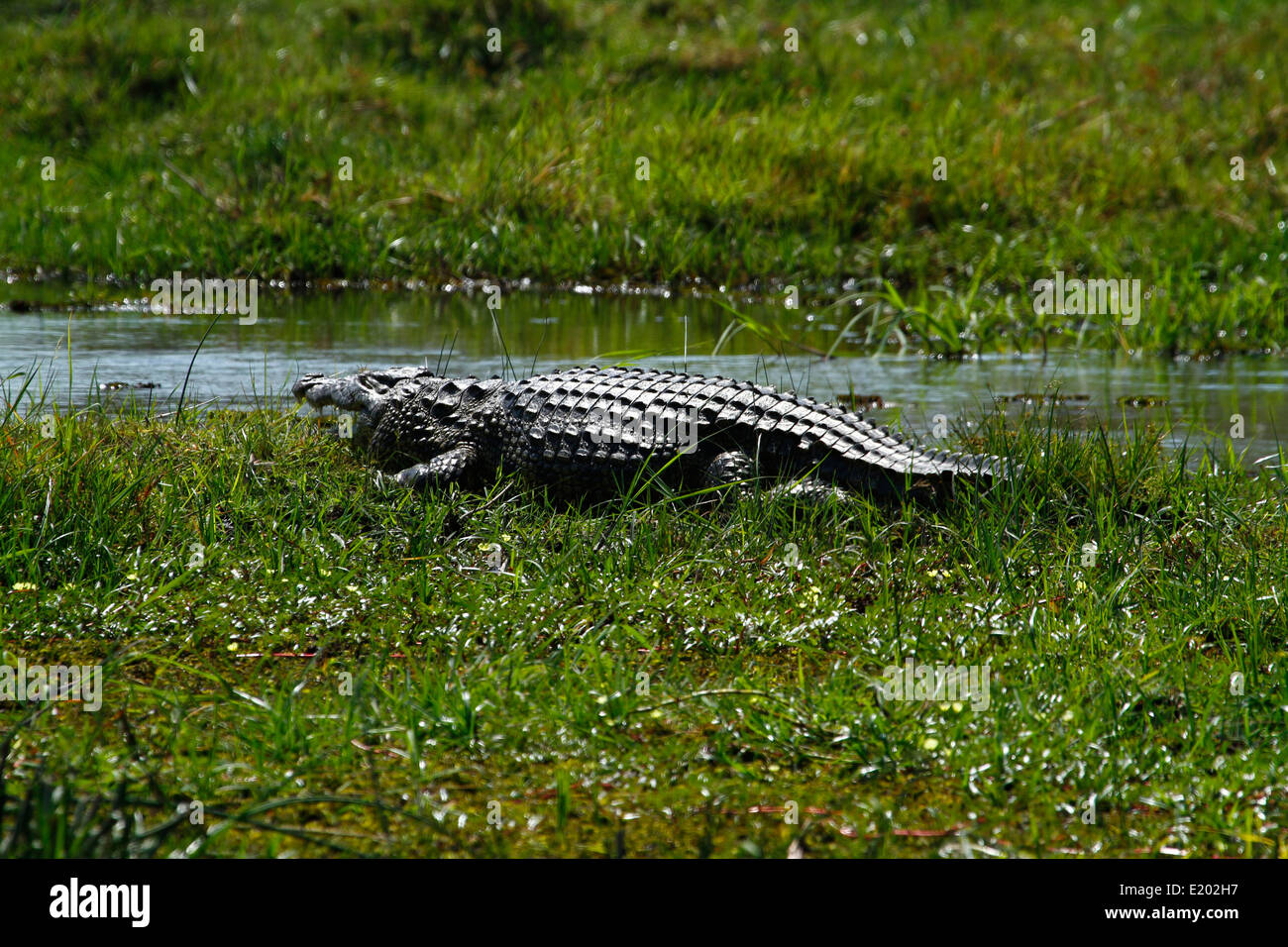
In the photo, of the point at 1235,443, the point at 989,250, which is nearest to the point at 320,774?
the point at 1235,443

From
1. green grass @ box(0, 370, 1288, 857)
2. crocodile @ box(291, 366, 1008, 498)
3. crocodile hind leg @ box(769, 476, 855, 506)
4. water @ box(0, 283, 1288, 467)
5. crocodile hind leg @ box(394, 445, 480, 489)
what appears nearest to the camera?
green grass @ box(0, 370, 1288, 857)

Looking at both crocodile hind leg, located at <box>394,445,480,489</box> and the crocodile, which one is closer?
the crocodile

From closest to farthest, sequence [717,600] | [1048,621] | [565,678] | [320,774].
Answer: [320,774]
[565,678]
[1048,621]
[717,600]

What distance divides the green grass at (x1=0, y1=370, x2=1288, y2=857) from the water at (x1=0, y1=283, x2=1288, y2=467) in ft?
2.98

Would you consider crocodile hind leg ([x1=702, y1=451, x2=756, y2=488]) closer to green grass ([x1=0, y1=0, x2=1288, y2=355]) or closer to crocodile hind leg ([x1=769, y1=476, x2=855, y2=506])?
crocodile hind leg ([x1=769, y1=476, x2=855, y2=506])

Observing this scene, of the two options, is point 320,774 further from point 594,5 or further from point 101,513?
point 594,5

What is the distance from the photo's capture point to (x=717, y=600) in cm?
365

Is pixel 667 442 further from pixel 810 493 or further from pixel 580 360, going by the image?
pixel 580 360

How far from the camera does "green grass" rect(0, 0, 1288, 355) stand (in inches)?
340

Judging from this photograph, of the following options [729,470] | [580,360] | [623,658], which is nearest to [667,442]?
[729,470]

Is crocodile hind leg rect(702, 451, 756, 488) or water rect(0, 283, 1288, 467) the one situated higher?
water rect(0, 283, 1288, 467)

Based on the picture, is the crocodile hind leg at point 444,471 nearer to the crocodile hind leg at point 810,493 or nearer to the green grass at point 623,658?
the green grass at point 623,658

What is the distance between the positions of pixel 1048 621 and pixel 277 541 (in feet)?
7.00

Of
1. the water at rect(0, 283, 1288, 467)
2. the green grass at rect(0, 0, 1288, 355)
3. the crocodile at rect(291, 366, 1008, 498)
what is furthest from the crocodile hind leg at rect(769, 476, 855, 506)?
the green grass at rect(0, 0, 1288, 355)
